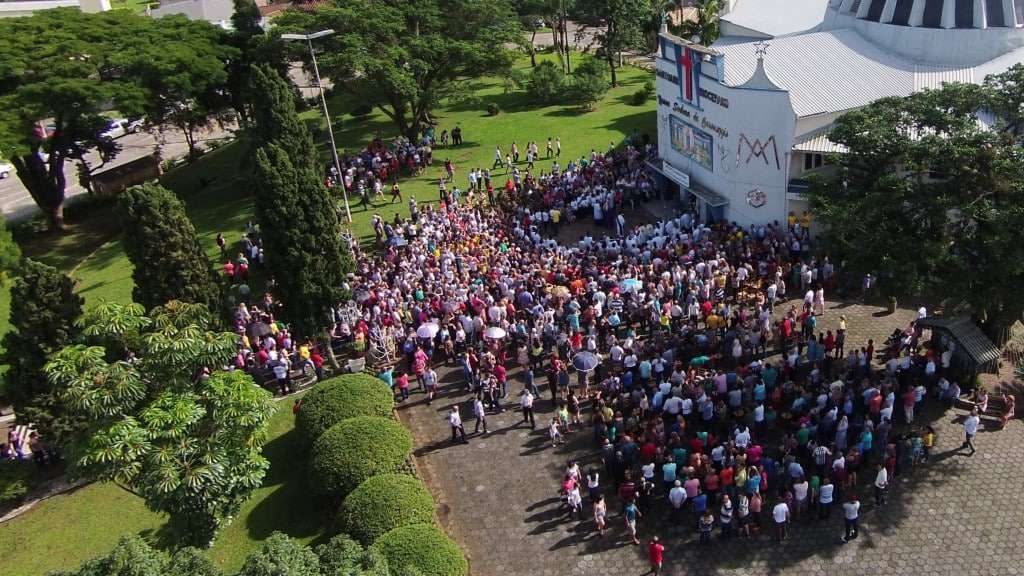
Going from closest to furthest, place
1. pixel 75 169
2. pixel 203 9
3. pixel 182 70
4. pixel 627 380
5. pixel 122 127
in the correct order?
pixel 627 380
pixel 182 70
pixel 122 127
pixel 75 169
pixel 203 9

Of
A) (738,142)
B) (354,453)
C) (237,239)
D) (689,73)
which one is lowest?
(354,453)

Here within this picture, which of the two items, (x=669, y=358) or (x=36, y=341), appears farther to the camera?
(x=669, y=358)

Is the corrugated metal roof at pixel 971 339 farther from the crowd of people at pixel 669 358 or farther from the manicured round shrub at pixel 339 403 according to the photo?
the manicured round shrub at pixel 339 403

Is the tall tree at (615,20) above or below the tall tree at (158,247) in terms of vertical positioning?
above

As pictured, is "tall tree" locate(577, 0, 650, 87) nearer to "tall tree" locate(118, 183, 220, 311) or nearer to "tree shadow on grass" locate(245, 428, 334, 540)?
"tall tree" locate(118, 183, 220, 311)

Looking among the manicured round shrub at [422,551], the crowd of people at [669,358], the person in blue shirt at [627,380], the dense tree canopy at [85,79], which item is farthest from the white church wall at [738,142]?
the dense tree canopy at [85,79]

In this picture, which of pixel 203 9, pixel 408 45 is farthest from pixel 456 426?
pixel 203 9

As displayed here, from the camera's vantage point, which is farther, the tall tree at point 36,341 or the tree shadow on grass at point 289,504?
the tall tree at point 36,341

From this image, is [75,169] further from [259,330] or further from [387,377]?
[387,377]
